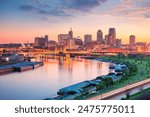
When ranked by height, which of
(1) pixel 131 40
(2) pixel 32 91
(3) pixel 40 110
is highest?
(1) pixel 131 40

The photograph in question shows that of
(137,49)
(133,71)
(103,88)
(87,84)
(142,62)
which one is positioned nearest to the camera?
(103,88)

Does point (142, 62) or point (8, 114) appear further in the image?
point (142, 62)

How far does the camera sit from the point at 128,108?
1792mm

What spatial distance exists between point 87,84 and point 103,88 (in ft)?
1.74

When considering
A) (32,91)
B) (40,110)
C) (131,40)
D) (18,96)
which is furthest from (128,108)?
(131,40)

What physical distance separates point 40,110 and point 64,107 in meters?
0.13

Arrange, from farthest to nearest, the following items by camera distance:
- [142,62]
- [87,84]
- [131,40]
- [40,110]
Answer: [142,62] → [131,40] → [87,84] → [40,110]

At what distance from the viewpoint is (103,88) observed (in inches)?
161

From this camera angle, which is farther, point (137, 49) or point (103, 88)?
point (137, 49)

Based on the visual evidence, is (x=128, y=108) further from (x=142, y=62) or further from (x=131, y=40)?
(x=142, y=62)

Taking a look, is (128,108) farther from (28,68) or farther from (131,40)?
(28,68)

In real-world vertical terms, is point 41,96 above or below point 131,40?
below

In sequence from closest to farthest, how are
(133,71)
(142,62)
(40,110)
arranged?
(40,110), (133,71), (142,62)

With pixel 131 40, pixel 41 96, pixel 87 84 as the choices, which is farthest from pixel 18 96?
pixel 131 40
